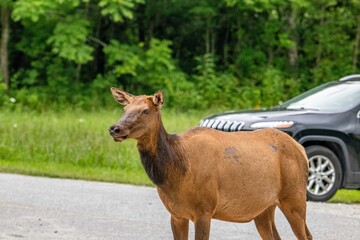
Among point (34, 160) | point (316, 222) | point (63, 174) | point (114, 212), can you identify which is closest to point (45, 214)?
point (114, 212)

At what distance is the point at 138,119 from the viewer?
17.9 ft

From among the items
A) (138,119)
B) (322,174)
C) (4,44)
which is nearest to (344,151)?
(322,174)

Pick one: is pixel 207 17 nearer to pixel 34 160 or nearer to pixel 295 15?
pixel 295 15

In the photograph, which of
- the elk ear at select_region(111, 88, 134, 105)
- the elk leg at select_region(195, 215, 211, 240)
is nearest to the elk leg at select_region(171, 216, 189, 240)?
the elk leg at select_region(195, 215, 211, 240)

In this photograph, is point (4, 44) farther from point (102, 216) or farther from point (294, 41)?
point (102, 216)

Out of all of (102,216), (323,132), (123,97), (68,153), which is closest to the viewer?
(123,97)

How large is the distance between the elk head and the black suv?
6.81 m

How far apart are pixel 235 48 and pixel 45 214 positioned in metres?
23.0

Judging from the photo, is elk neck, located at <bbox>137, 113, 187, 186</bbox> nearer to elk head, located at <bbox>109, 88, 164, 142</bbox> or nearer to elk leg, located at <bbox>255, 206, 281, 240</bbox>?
elk head, located at <bbox>109, 88, 164, 142</bbox>

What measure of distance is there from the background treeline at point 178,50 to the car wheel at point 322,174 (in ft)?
42.1

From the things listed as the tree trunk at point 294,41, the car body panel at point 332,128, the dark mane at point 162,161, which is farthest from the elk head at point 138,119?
the tree trunk at point 294,41

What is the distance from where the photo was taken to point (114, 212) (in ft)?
35.1

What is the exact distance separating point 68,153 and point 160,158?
10.7 m

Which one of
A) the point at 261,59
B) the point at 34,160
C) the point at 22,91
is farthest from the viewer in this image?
the point at 261,59
